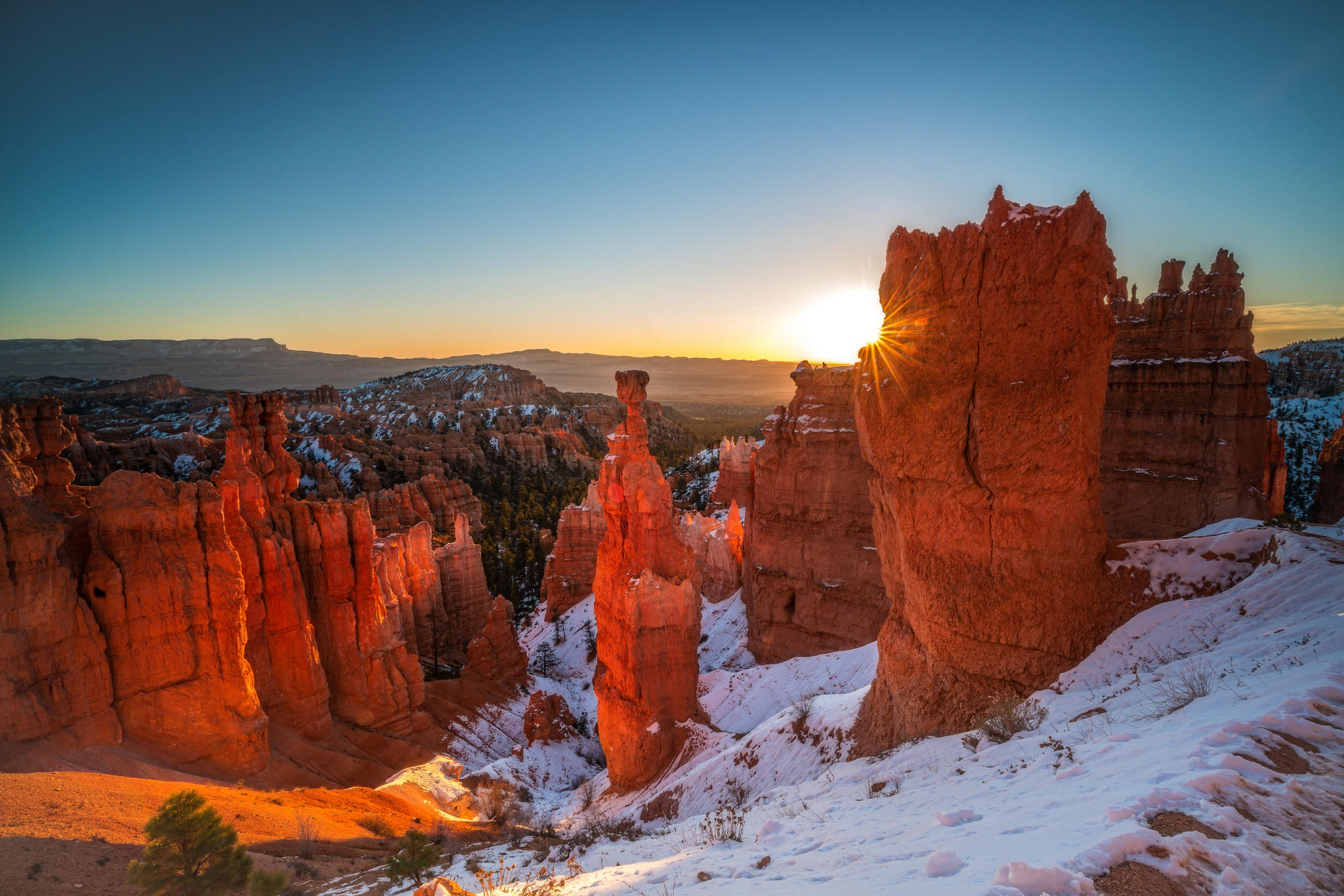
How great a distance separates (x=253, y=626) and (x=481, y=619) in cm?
1601

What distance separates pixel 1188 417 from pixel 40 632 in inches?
1143

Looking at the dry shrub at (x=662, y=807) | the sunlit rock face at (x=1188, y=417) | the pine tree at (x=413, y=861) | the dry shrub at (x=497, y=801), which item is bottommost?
the dry shrub at (x=497, y=801)

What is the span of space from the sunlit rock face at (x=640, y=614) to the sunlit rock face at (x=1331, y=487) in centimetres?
2500

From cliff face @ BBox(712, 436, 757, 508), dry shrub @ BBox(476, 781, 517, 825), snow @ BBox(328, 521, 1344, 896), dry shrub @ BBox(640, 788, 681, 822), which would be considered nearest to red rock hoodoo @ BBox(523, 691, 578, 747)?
dry shrub @ BBox(476, 781, 517, 825)

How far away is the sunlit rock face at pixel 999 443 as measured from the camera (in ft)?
26.1

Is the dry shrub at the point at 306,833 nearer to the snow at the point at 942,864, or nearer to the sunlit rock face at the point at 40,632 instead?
the sunlit rock face at the point at 40,632

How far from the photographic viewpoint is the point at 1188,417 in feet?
60.1

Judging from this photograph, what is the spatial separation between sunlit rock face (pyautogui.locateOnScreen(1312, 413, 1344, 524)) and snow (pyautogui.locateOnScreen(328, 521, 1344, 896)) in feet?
73.2

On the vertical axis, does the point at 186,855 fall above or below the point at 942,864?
below

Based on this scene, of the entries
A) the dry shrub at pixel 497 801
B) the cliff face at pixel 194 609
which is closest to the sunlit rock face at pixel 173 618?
the cliff face at pixel 194 609

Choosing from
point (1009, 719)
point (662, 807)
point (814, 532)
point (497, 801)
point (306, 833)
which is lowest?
point (497, 801)

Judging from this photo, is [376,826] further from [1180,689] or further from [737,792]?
[1180,689]

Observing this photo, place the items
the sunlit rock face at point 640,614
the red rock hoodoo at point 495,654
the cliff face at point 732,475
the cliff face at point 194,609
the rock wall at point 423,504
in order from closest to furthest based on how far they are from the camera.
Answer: the cliff face at point 194,609 → the sunlit rock face at point 640,614 → the red rock hoodoo at point 495,654 → the rock wall at point 423,504 → the cliff face at point 732,475

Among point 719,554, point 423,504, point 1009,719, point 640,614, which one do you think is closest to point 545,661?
point 719,554
